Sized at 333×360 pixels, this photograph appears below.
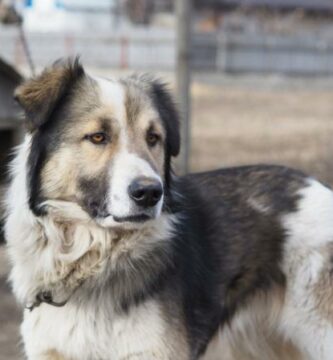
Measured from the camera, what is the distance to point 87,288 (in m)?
3.86

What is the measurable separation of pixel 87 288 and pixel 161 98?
1.05 m

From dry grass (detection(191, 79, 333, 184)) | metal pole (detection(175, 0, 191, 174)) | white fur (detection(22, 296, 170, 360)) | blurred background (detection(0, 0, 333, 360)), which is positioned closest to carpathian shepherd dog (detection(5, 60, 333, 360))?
white fur (detection(22, 296, 170, 360))

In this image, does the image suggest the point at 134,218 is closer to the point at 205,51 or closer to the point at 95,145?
the point at 95,145

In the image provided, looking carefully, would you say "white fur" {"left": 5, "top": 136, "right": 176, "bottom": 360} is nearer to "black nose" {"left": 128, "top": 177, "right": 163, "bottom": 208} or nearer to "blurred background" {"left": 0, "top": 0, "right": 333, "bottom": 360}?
"black nose" {"left": 128, "top": 177, "right": 163, "bottom": 208}

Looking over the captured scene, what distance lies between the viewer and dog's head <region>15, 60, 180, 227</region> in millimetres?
3557

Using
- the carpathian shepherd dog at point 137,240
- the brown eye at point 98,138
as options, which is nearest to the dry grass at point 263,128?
the carpathian shepherd dog at point 137,240

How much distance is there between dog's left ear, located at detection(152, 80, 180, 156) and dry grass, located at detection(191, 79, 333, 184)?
6.04m

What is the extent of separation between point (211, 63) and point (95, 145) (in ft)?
104

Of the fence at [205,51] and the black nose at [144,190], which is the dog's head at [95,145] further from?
the fence at [205,51]

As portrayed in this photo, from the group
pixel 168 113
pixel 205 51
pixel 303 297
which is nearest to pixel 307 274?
pixel 303 297

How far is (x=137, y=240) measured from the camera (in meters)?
3.92

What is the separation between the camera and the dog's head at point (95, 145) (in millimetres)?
3557

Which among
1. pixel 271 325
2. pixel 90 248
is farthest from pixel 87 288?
pixel 271 325

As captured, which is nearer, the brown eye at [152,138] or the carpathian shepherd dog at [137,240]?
the carpathian shepherd dog at [137,240]
